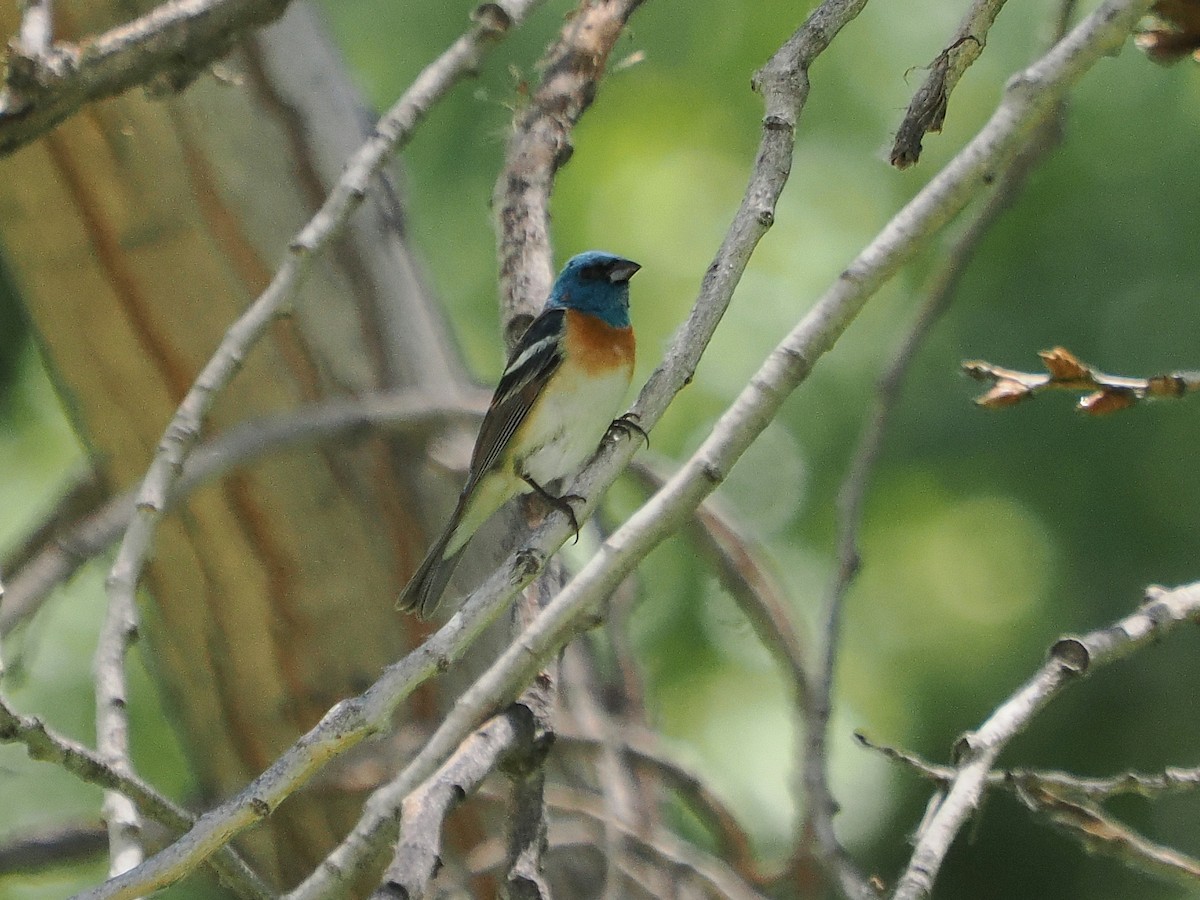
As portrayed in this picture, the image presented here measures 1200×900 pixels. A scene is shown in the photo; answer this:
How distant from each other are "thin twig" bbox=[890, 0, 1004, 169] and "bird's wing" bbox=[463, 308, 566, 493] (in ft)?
5.04

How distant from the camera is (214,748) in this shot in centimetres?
400

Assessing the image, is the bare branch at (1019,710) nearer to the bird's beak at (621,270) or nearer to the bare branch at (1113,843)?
the bare branch at (1113,843)

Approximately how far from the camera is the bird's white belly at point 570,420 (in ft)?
12.1

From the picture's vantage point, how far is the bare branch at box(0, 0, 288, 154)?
2664 millimetres

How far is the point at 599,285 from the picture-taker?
4.11 m

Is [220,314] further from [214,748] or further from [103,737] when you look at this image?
[103,737]

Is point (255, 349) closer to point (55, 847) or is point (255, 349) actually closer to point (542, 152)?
point (542, 152)

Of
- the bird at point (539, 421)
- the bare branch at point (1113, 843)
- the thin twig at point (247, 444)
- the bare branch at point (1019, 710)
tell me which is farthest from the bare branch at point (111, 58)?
the bare branch at point (1113, 843)

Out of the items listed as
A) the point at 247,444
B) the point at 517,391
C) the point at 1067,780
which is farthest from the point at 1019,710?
the point at 247,444

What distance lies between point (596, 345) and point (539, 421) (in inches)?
10.5

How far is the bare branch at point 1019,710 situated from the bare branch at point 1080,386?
34 cm

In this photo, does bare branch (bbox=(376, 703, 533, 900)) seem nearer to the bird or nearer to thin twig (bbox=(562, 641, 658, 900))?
thin twig (bbox=(562, 641, 658, 900))

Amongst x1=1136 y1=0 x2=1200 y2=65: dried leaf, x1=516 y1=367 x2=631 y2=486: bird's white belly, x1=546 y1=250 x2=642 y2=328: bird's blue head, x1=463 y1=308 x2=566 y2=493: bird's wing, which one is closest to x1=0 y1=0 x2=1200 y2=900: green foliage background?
x1=546 y1=250 x2=642 y2=328: bird's blue head

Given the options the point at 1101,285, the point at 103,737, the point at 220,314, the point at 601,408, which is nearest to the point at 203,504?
the point at 220,314
